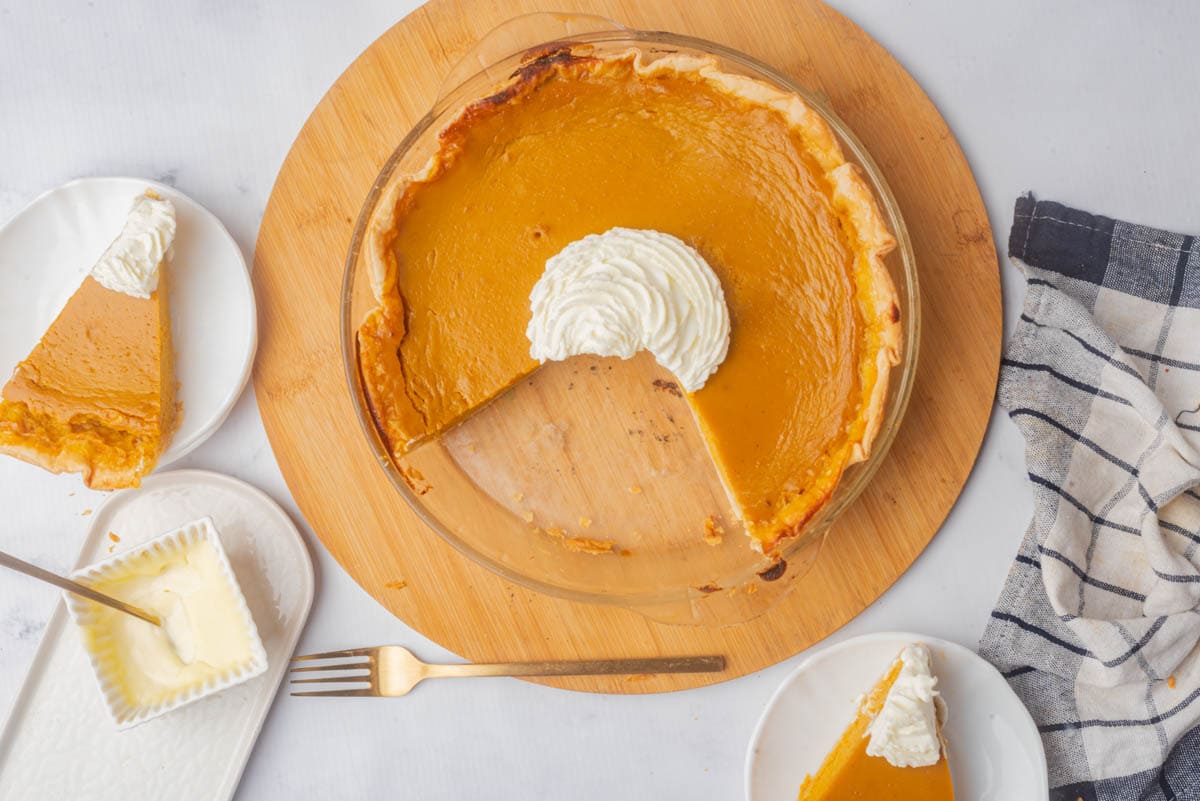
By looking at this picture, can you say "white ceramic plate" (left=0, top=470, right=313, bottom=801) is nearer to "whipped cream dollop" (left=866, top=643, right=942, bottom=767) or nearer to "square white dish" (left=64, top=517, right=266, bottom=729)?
"square white dish" (left=64, top=517, right=266, bottom=729)

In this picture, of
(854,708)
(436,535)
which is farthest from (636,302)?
(854,708)

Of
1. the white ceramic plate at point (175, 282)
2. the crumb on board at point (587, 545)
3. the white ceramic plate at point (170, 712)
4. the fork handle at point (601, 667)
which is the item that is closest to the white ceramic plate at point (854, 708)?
the fork handle at point (601, 667)

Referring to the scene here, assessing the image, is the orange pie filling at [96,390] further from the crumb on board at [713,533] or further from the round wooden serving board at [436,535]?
the crumb on board at [713,533]

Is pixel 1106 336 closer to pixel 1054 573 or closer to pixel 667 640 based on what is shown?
pixel 1054 573

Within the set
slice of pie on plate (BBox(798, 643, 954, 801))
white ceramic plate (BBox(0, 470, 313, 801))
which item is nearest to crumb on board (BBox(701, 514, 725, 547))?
slice of pie on plate (BBox(798, 643, 954, 801))

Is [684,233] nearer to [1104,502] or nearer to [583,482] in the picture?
[583,482]

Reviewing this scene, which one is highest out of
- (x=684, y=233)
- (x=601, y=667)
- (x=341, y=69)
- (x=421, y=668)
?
(x=341, y=69)

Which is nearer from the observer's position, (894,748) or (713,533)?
(894,748)
